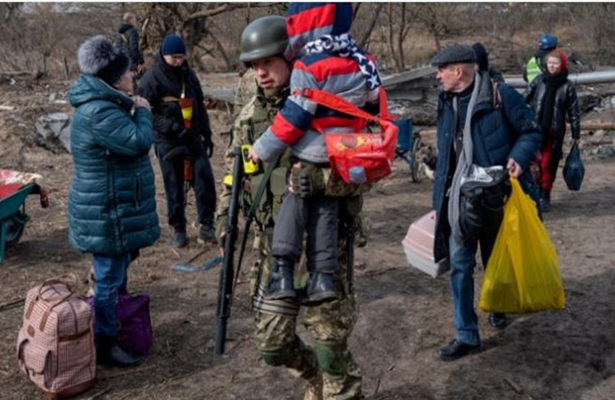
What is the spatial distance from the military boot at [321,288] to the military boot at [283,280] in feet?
0.26

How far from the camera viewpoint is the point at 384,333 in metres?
5.18

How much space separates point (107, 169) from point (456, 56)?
7.15 feet

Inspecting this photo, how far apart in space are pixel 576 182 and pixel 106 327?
Answer: 5.42m

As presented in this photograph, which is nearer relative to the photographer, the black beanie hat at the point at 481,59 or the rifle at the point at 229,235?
the rifle at the point at 229,235

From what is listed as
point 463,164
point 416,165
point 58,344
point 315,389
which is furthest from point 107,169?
point 416,165

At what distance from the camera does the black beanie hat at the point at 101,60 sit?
4.31 metres

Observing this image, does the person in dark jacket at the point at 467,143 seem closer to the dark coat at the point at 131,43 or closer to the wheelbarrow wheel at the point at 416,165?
the wheelbarrow wheel at the point at 416,165

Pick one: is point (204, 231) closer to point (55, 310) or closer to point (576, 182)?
point (55, 310)

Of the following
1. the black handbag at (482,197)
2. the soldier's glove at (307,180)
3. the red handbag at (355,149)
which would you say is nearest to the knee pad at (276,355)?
the soldier's glove at (307,180)

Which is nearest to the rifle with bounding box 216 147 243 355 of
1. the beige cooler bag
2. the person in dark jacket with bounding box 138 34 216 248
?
the beige cooler bag

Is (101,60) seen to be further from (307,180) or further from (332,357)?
(332,357)

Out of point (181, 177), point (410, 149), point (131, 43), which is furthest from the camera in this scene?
point (131, 43)

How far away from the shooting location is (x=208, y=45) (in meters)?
22.7

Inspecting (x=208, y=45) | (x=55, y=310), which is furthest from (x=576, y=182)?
(x=208, y=45)
